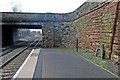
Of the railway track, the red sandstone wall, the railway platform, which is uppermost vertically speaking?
the red sandstone wall

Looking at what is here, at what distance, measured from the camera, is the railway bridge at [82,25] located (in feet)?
52.6

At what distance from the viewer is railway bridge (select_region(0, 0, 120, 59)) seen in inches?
631

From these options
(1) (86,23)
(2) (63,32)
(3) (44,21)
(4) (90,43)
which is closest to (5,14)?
(3) (44,21)

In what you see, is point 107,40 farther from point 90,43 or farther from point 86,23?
point 86,23

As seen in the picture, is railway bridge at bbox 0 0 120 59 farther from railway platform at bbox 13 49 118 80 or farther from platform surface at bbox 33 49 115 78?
railway platform at bbox 13 49 118 80

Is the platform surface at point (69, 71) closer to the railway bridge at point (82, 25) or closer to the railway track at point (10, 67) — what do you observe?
the railway track at point (10, 67)

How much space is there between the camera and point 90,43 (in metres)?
22.3

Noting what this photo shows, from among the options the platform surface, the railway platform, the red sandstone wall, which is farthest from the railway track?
the red sandstone wall

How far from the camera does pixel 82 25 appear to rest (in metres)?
26.8

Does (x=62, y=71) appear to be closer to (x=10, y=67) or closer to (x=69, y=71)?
(x=69, y=71)

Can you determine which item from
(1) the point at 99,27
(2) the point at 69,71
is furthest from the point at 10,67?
(1) the point at 99,27

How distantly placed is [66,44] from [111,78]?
25455 millimetres

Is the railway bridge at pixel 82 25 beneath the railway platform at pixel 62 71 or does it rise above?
above

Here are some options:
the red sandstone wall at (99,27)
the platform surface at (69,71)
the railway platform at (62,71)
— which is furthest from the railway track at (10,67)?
the red sandstone wall at (99,27)
